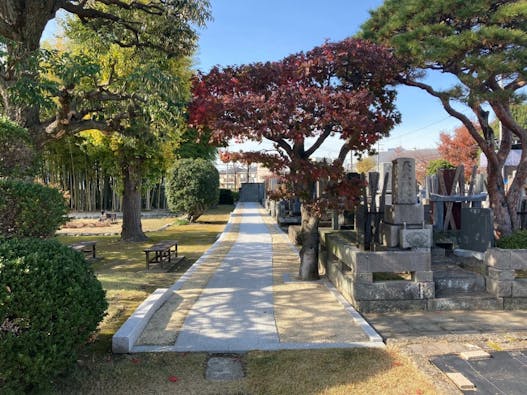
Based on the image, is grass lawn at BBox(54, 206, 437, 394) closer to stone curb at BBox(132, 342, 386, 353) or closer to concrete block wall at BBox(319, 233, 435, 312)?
stone curb at BBox(132, 342, 386, 353)

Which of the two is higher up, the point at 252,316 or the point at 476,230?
the point at 476,230

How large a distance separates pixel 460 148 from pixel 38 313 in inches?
1324

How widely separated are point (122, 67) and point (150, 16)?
2.44 m

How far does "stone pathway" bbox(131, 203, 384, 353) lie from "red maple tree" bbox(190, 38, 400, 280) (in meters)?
1.60

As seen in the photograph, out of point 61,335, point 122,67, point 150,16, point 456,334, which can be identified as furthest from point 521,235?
point 122,67

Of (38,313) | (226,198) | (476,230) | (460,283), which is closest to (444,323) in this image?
(460,283)

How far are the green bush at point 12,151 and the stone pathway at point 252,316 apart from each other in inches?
97.2

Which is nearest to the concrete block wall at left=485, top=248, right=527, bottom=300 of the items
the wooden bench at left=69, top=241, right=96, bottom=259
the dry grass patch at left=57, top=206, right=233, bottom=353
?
the dry grass patch at left=57, top=206, right=233, bottom=353

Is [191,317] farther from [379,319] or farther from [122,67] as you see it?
[122,67]

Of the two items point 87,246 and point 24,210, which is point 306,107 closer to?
point 24,210

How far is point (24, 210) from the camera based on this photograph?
4152mm

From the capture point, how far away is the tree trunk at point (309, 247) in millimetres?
7469

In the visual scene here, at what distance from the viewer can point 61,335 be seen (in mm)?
3264

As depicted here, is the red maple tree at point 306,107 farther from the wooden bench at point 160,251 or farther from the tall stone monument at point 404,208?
the wooden bench at point 160,251
